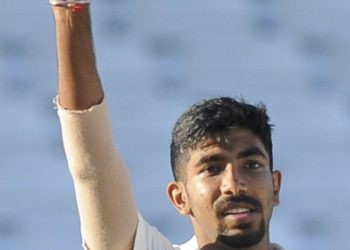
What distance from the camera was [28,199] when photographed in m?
6.77

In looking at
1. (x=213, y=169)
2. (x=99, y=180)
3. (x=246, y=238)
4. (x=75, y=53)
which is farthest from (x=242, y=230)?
(x=75, y=53)

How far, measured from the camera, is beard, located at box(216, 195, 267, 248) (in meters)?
2.70

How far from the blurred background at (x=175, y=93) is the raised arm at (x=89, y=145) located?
3.85 metres

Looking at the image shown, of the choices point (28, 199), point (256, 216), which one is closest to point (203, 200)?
point (256, 216)

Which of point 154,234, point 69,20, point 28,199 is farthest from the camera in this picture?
point 28,199

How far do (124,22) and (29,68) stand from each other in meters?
0.53

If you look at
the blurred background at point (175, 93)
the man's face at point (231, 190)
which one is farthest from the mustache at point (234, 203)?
the blurred background at point (175, 93)

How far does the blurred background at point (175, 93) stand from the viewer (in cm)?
674

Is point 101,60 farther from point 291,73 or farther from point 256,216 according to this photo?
point 256,216

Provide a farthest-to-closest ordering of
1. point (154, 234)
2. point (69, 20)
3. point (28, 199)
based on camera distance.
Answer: point (28, 199), point (154, 234), point (69, 20)

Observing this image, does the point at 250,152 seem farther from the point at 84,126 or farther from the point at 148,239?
the point at 84,126

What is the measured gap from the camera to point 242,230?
8.88 ft

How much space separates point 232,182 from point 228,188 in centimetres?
1

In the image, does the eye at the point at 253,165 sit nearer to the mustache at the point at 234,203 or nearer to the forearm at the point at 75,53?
the mustache at the point at 234,203
